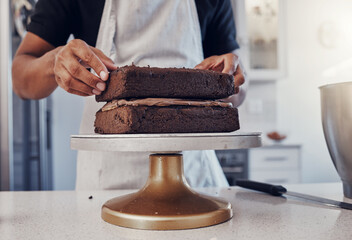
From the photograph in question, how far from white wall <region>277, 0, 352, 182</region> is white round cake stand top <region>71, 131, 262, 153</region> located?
325cm

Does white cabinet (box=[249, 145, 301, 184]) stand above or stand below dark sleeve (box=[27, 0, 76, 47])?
below

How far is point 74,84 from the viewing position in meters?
0.67

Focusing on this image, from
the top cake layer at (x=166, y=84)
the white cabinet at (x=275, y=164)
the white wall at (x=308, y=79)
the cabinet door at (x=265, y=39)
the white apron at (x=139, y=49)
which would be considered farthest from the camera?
the white wall at (x=308, y=79)

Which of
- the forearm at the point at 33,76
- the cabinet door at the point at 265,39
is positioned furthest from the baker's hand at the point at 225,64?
the cabinet door at the point at 265,39

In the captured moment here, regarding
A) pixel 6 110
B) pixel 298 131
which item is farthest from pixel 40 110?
pixel 298 131

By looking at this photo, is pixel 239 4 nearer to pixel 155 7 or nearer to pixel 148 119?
pixel 155 7

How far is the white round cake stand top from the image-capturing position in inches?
18.4

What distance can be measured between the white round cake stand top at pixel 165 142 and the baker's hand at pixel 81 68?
161 mm

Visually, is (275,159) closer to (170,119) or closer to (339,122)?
(339,122)

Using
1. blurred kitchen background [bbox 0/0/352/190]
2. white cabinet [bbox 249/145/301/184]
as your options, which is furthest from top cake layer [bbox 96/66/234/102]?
white cabinet [bbox 249/145/301/184]

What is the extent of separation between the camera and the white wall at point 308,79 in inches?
141

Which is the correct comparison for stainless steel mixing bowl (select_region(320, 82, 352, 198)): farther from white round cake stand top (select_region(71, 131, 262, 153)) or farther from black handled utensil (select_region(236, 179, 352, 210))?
white round cake stand top (select_region(71, 131, 262, 153))

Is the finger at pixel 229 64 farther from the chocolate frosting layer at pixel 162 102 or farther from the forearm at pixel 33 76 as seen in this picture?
the forearm at pixel 33 76

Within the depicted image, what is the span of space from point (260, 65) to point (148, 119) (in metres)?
2.90
